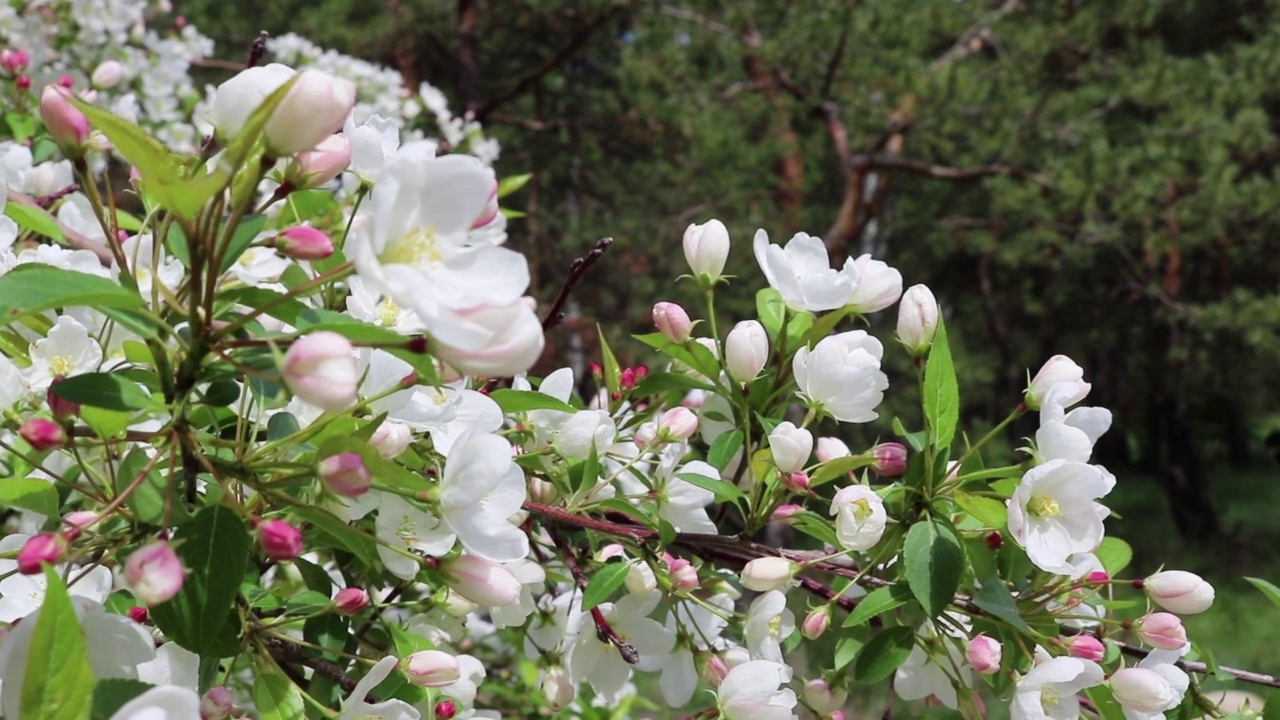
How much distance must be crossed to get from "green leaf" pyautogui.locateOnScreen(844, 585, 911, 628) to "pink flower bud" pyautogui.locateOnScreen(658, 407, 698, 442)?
0.21 metres

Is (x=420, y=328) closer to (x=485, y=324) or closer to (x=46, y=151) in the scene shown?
(x=485, y=324)

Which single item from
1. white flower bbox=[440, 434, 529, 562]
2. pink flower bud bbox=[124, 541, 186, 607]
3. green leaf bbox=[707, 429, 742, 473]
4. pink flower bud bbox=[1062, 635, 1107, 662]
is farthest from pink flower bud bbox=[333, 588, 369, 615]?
pink flower bud bbox=[1062, 635, 1107, 662]

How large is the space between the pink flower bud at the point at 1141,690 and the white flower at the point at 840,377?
281 mm

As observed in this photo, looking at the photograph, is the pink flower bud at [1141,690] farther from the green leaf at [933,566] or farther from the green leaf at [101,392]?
the green leaf at [101,392]

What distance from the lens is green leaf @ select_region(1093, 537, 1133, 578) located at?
35.3 inches

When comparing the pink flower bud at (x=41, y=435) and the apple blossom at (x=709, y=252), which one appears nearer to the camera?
the pink flower bud at (x=41, y=435)

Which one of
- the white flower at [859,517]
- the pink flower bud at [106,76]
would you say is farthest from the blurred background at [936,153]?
the white flower at [859,517]

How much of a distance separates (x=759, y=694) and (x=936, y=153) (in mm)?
5412

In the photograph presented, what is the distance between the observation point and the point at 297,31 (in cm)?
588

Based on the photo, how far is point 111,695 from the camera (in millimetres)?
485

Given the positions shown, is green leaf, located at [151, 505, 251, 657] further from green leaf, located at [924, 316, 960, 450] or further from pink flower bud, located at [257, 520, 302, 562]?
green leaf, located at [924, 316, 960, 450]

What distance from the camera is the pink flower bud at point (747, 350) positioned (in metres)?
0.81

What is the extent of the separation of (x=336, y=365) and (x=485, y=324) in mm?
75

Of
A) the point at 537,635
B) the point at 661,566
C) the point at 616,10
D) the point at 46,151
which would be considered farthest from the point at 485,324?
the point at 616,10
